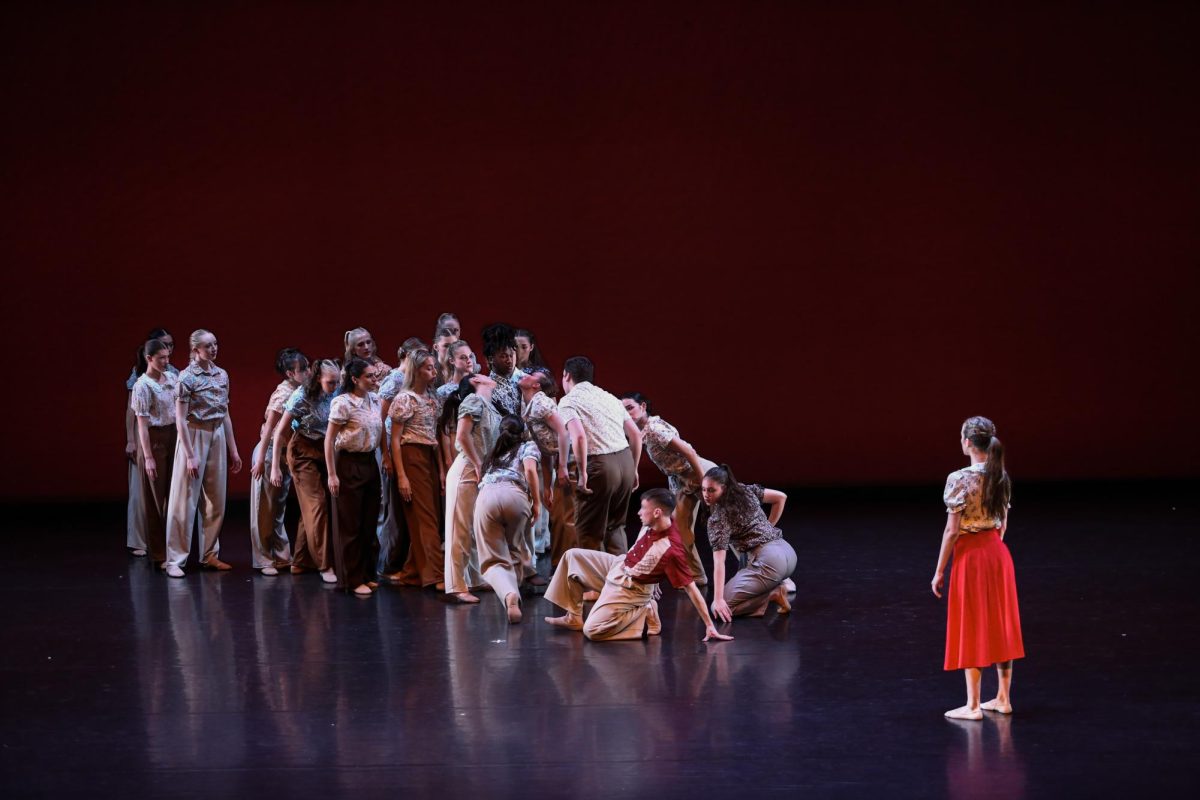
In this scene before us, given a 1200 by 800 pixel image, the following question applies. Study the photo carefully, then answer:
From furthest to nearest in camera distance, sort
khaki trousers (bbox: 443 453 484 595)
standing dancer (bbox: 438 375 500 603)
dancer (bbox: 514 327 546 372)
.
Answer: dancer (bbox: 514 327 546 372)
khaki trousers (bbox: 443 453 484 595)
standing dancer (bbox: 438 375 500 603)

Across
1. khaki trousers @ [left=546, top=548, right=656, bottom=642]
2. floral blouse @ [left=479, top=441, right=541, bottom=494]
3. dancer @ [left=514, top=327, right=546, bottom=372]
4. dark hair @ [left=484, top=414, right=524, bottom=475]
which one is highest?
dancer @ [left=514, top=327, right=546, bottom=372]

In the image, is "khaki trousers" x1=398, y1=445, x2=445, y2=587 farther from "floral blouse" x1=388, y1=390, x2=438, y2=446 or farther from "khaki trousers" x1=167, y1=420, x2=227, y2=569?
"khaki trousers" x1=167, y1=420, x2=227, y2=569

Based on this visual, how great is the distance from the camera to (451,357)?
6.93 meters

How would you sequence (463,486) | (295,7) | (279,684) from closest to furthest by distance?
1. (279,684)
2. (463,486)
3. (295,7)

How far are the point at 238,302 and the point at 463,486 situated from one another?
3900mm

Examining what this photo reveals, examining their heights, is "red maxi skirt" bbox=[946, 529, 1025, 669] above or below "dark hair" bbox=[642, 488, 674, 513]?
below

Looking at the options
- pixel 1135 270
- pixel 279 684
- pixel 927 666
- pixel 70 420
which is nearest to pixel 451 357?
pixel 279 684

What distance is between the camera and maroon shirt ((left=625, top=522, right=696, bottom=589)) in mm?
5660

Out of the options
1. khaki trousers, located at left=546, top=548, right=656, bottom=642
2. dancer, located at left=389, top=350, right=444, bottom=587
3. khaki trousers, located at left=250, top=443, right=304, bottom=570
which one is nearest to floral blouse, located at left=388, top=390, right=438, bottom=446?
dancer, located at left=389, top=350, right=444, bottom=587

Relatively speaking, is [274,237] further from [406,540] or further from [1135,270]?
[1135,270]

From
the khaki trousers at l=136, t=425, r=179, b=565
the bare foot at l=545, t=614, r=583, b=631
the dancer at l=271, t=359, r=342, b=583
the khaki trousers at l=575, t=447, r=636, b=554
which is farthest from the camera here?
the khaki trousers at l=136, t=425, r=179, b=565

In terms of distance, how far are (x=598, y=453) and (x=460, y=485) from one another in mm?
707

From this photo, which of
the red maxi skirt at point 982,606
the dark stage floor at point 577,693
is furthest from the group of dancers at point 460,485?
the red maxi skirt at point 982,606

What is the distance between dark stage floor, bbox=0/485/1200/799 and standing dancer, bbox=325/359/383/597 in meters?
0.18
